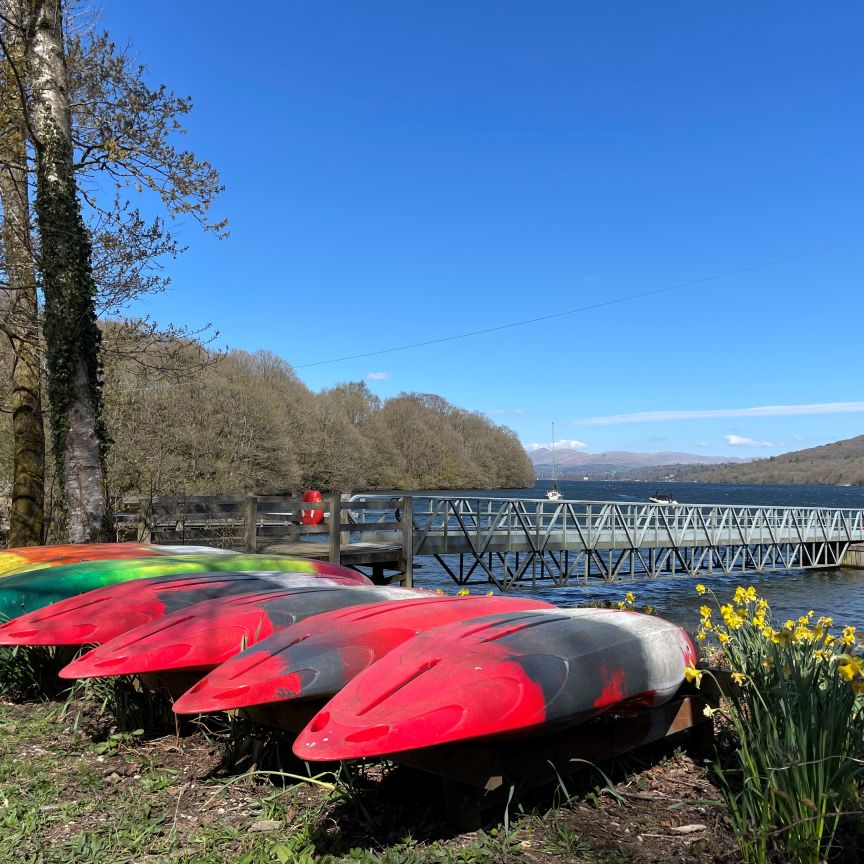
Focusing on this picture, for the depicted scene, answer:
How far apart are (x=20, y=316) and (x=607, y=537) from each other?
1424 cm

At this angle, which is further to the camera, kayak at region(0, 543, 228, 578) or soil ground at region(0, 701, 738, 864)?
kayak at region(0, 543, 228, 578)

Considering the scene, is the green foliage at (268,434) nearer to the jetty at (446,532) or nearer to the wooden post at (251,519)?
the wooden post at (251,519)

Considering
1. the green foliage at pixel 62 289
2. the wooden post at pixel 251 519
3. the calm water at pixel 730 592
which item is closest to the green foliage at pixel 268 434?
the green foliage at pixel 62 289

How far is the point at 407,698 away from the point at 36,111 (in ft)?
31.2

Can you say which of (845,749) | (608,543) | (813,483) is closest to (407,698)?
(845,749)

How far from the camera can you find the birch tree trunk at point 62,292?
9.34m

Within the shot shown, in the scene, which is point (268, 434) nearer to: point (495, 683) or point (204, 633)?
point (204, 633)

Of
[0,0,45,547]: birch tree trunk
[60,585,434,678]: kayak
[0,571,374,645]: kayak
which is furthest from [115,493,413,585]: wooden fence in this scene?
[60,585,434,678]: kayak

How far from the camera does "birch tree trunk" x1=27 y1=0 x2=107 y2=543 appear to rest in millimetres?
9344

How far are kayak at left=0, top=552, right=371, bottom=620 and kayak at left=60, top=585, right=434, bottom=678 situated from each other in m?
1.66

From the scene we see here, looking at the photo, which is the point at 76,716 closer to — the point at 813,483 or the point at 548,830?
the point at 548,830

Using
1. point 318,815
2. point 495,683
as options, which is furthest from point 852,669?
point 318,815

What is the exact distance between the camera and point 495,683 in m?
2.96

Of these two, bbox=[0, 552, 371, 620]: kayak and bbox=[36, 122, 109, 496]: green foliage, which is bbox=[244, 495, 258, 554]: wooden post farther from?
bbox=[0, 552, 371, 620]: kayak
